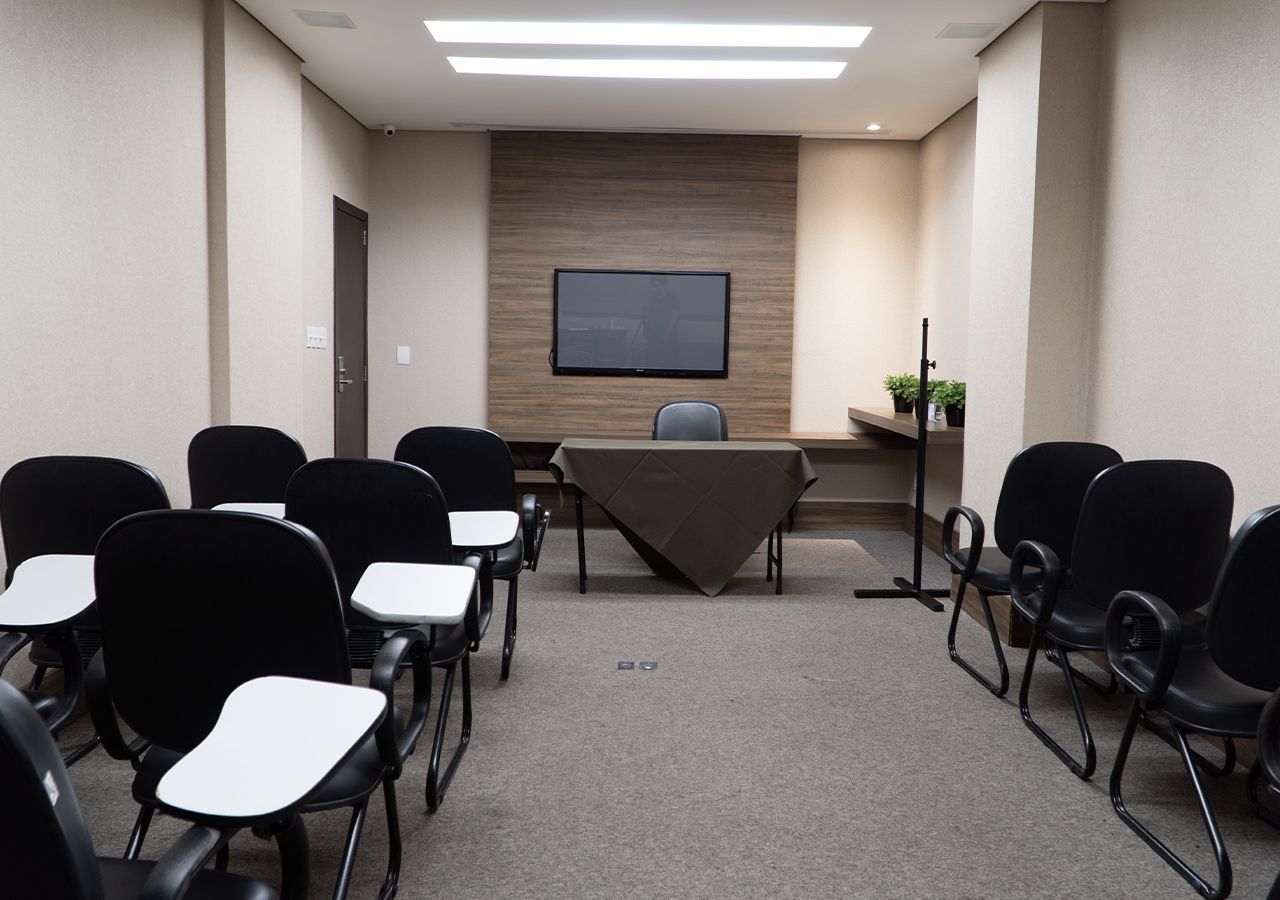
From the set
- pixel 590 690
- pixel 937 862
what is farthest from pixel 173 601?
pixel 590 690

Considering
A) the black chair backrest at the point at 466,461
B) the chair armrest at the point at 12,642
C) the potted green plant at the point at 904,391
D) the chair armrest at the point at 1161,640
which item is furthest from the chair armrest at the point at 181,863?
the potted green plant at the point at 904,391

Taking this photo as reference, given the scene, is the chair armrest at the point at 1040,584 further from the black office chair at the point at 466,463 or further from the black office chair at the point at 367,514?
the black office chair at the point at 367,514

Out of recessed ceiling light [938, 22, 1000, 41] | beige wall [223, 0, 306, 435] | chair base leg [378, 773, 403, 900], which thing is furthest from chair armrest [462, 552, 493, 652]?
recessed ceiling light [938, 22, 1000, 41]

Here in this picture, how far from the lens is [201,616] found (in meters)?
1.58

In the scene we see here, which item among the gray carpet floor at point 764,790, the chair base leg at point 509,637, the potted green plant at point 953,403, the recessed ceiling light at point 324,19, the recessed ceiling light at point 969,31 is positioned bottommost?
the gray carpet floor at point 764,790

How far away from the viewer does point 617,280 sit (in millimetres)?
7238

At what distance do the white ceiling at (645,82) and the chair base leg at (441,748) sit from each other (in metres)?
3.25

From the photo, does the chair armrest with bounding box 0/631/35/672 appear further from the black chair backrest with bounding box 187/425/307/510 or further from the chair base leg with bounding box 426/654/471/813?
the black chair backrest with bounding box 187/425/307/510

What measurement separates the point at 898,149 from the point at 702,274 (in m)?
1.75

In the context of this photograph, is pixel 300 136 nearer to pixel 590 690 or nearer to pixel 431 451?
pixel 431 451

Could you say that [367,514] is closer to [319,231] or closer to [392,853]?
[392,853]

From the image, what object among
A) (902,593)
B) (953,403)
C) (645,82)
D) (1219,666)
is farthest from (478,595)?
(645,82)

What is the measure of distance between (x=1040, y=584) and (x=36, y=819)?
125 inches

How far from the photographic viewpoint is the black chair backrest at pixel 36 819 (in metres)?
0.92
